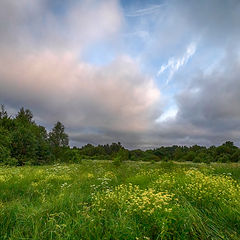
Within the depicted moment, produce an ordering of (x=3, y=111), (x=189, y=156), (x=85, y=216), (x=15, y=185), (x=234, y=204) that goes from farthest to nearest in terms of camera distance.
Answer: (x=189, y=156) → (x=3, y=111) → (x=15, y=185) → (x=234, y=204) → (x=85, y=216)

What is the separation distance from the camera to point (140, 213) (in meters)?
3.38

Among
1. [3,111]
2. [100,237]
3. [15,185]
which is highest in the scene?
[3,111]

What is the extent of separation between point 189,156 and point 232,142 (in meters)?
15.9

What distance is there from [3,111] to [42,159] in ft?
44.5

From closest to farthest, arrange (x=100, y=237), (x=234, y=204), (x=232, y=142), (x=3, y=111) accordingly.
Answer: (x=100, y=237), (x=234, y=204), (x=3, y=111), (x=232, y=142)

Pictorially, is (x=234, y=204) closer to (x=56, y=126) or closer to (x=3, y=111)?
(x=3, y=111)

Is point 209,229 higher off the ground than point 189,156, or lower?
lower

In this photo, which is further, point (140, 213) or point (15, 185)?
point (15, 185)

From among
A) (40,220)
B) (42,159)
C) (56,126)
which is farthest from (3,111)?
(40,220)

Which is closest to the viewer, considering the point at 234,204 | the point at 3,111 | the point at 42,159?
the point at 234,204

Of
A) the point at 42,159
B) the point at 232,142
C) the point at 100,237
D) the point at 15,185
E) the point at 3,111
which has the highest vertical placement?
the point at 3,111

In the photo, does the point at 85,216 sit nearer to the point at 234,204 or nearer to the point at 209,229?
the point at 209,229

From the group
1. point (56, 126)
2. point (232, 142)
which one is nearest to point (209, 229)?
point (56, 126)

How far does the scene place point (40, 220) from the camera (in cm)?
338
